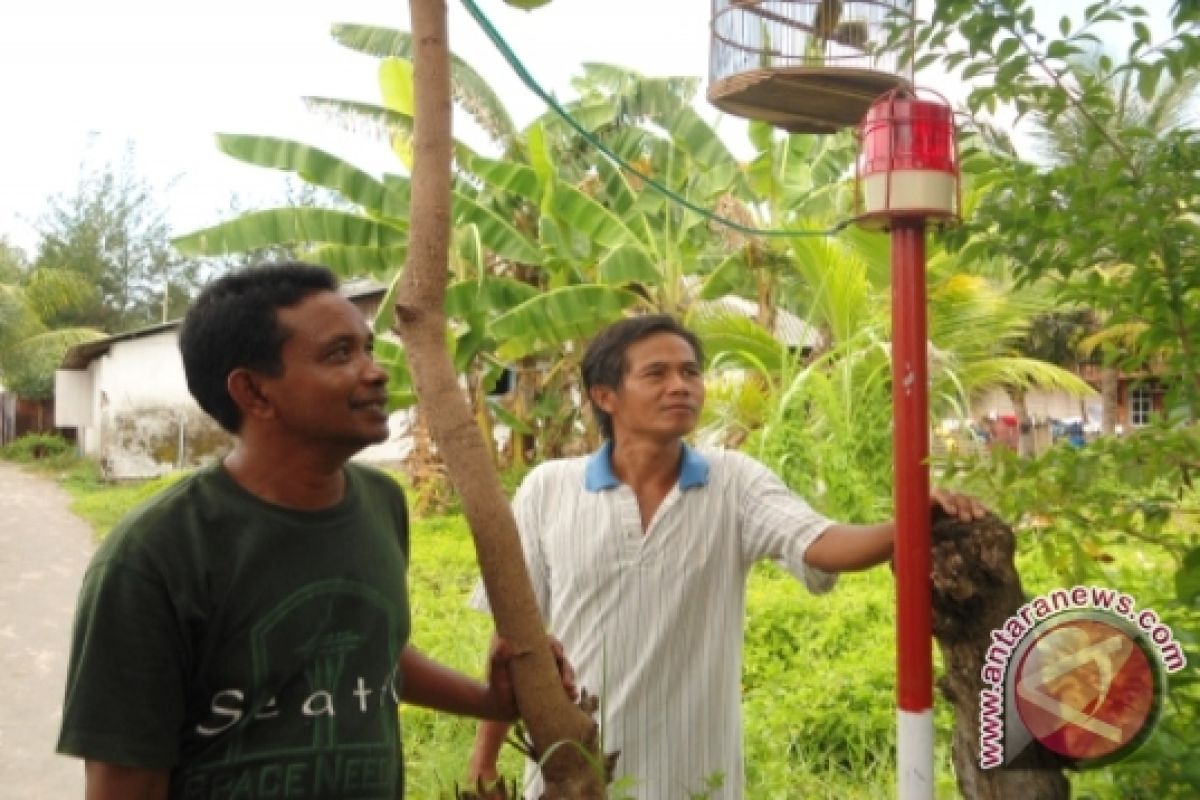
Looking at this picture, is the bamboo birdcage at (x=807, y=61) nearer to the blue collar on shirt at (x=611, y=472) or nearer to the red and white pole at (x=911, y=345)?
the red and white pole at (x=911, y=345)

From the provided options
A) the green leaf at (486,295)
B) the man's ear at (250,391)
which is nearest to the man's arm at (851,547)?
the man's ear at (250,391)

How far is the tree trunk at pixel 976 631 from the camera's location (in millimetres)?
1499

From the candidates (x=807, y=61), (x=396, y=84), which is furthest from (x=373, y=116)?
(x=807, y=61)

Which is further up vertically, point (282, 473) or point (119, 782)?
point (282, 473)

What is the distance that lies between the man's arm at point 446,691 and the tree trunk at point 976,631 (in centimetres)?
61

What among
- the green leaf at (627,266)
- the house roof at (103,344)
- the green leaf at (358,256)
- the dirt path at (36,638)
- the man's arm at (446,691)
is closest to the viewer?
the man's arm at (446,691)

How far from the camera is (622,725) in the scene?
2.17m

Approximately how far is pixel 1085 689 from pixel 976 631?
202 millimetres

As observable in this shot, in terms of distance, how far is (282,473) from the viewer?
1588 mm

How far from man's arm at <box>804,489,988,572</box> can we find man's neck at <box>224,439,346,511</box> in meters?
0.84

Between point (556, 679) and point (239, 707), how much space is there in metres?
0.40

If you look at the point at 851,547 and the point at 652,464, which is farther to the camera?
the point at 652,464

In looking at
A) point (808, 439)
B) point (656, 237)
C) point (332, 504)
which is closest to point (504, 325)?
point (656, 237)

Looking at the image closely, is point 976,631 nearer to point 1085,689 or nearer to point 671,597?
point 1085,689
